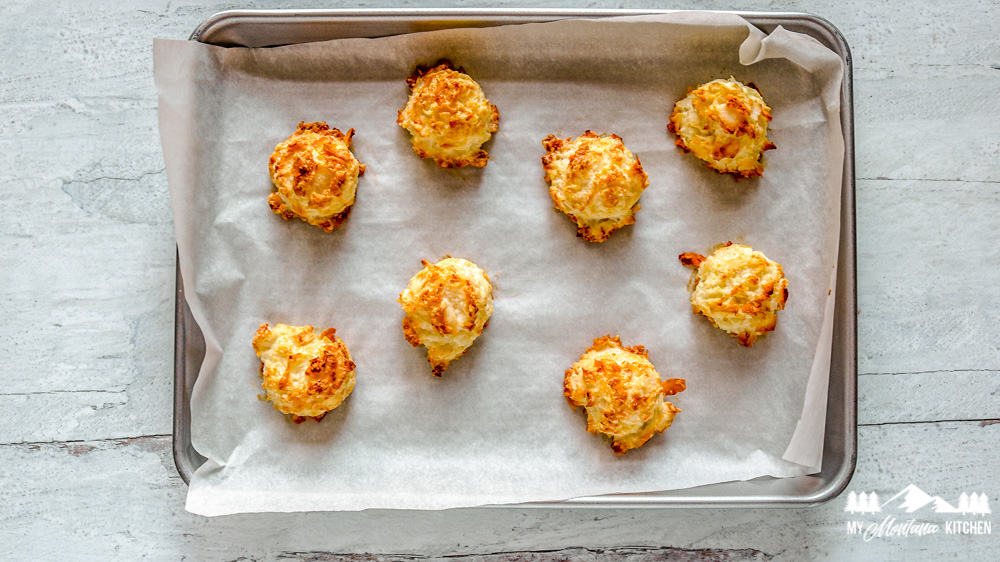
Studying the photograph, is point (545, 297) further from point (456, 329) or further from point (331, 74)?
point (331, 74)

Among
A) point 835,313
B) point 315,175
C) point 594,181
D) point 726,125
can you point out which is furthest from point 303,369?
point 835,313

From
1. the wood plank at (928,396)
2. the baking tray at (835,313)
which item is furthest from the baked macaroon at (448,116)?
the wood plank at (928,396)

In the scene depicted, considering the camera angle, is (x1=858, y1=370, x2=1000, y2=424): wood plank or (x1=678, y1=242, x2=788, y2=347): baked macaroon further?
(x1=858, y1=370, x2=1000, y2=424): wood plank

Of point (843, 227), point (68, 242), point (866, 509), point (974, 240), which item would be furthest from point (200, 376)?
point (974, 240)

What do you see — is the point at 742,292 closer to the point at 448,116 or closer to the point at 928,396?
the point at 928,396

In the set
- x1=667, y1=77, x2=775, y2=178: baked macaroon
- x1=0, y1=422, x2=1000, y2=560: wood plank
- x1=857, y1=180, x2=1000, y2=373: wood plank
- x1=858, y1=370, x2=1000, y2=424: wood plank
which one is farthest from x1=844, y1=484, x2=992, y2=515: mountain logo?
x1=667, y1=77, x2=775, y2=178: baked macaroon

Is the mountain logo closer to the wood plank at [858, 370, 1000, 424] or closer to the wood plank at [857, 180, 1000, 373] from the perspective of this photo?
the wood plank at [858, 370, 1000, 424]
